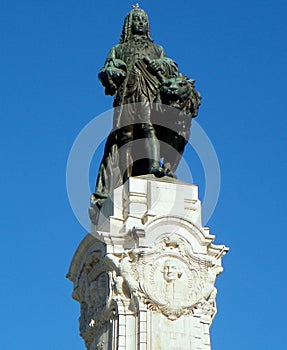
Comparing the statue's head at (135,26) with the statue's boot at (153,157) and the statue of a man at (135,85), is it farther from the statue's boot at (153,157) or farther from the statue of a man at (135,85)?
the statue's boot at (153,157)

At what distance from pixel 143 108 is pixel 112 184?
6.26 feet

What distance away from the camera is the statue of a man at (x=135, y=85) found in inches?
800

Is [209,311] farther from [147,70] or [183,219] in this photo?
[147,70]

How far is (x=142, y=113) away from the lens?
67.5ft

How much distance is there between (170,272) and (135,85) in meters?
5.11

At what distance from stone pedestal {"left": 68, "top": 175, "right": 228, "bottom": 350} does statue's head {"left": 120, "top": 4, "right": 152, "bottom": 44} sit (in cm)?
447

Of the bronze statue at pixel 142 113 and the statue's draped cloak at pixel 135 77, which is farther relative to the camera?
the statue's draped cloak at pixel 135 77

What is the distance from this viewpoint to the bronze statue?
66.1 ft

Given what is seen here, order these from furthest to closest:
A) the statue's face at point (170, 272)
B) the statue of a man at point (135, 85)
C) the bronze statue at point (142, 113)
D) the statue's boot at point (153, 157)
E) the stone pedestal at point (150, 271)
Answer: the statue of a man at point (135, 85), the bronze statue at point (142, 113), the statue's boot at point (153, 157), the statue's face at point (170, 272), the stone pedestal at point (150, 271)

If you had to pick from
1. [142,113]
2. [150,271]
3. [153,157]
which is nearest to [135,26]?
[142,113]

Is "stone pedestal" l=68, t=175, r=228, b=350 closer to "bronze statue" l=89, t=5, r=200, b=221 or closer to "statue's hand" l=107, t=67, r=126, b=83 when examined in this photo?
"bronze statue" l=89, t=5, r=200, b=221

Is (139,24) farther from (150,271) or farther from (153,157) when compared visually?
(150,271)

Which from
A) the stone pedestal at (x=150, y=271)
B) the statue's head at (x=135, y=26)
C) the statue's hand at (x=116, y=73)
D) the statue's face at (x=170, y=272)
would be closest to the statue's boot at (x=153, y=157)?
the stone pedestal at (x=150, y=271)

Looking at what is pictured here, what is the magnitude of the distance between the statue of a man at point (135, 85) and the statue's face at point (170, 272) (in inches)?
99.4
